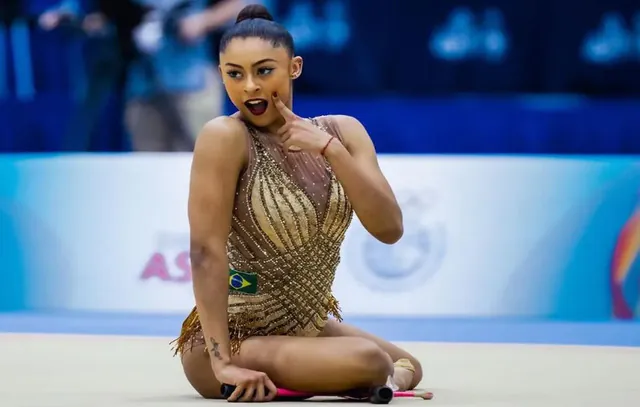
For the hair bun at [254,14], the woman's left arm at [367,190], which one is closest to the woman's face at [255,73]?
the hair bun at [254,14]

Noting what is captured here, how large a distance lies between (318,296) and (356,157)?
397mm

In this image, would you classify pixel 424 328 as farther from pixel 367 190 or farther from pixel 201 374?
pixel 367 190

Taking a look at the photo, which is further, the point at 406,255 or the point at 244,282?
the point at 406,255

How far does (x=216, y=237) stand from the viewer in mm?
3262

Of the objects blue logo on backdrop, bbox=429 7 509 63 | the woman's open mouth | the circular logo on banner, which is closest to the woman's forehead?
the woman's open mouth

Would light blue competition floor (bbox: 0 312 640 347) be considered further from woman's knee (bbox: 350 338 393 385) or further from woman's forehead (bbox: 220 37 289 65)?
woman's forehead (bbox: 220 37 289 65)

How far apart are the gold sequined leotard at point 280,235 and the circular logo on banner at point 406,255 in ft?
7.79

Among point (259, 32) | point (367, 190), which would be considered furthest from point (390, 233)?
point (259, 32)

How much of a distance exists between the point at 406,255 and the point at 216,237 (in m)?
2.64

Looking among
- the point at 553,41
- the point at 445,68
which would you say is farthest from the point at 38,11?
the point at 553,41

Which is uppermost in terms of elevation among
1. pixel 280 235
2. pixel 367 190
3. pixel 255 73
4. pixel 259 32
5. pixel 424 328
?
pixel 259 32

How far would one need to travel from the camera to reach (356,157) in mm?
3441

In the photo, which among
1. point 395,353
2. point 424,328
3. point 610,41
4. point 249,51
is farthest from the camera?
point 610,41

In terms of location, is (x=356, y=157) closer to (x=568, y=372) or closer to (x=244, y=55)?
(x=244, y=55)
